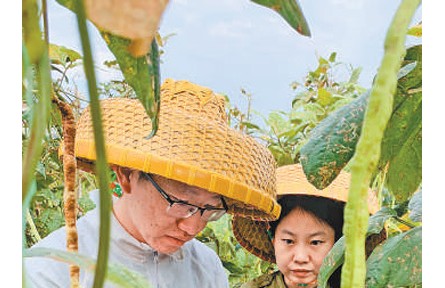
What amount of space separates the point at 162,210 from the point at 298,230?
0.36 m

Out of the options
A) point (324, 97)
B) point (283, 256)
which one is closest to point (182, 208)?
point (283, 256)

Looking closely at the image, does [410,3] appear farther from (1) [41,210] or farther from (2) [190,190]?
(1) [41,210]

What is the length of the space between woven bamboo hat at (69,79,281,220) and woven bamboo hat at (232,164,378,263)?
0.23 m

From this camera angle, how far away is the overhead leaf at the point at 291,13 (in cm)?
18

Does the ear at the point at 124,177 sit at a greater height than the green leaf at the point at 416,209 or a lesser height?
greater

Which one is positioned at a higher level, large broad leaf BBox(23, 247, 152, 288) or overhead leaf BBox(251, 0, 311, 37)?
overhead leaf BBox(251, 0, 311, 37)

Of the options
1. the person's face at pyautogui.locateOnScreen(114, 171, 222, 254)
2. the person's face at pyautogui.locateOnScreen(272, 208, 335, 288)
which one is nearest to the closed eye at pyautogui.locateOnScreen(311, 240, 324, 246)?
the person's face at pyautogui.locateOnScreen(272, 208, 335, 288)

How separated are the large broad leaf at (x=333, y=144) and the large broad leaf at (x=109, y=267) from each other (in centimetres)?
15

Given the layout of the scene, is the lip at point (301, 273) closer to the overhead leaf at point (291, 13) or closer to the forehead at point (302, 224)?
the forehead at point (302, 224)

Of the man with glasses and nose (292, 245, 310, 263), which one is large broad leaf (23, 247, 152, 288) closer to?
the man with glasses

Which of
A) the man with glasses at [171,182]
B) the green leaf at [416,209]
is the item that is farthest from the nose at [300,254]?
the green leaf at [416,209]

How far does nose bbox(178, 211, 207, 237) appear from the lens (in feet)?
3.40
